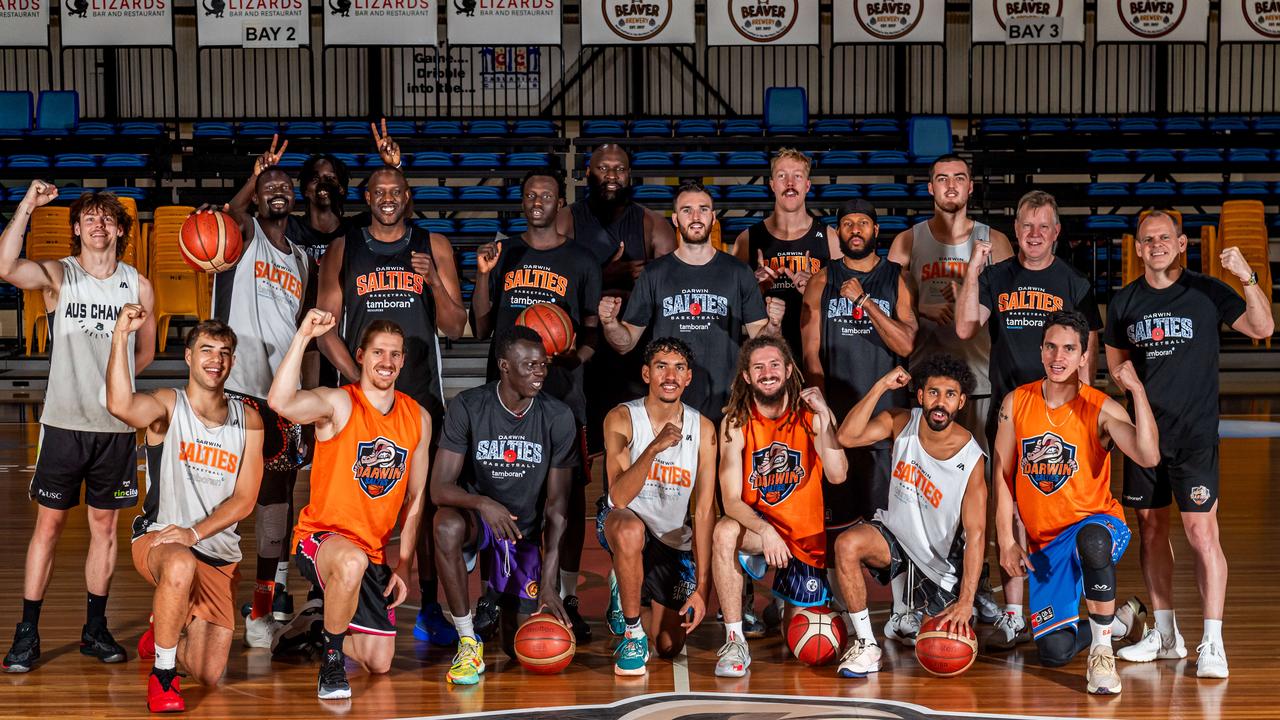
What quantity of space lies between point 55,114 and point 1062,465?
13.9 meters

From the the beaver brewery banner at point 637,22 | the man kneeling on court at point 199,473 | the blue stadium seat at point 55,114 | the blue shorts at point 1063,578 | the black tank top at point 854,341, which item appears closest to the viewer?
the man kneeling on court at point 199,473

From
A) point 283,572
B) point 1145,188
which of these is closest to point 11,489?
point 283,572

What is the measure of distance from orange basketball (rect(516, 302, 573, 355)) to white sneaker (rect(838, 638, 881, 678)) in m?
1.67

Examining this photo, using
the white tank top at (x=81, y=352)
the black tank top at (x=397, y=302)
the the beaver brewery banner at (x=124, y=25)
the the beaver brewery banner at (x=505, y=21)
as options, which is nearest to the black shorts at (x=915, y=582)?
the black tank top at (x=397, y=302)

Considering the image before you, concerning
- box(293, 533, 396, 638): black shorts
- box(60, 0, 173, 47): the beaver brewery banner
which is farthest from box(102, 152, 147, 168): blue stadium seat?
box(293, 533, 396, 638): black shorts

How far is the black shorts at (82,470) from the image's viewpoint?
473 centimetres

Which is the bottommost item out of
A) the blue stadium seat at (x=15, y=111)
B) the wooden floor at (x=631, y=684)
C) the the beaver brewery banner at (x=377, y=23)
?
the wooden floor at (x=631, y=684)

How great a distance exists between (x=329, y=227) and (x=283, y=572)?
154 centimetres

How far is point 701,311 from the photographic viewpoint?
5207 mm

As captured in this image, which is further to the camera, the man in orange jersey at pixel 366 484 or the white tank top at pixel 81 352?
the white tank top at pixel 81 352

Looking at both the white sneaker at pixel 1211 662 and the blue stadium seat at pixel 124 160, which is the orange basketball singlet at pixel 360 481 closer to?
the white sneaker at pixel 1211 662

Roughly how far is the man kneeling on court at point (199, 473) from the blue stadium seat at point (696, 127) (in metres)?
11.2

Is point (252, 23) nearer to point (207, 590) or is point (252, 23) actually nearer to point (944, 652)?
point (207, 590)

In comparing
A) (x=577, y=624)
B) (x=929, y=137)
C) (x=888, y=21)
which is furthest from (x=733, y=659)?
(x=888, y=21)
